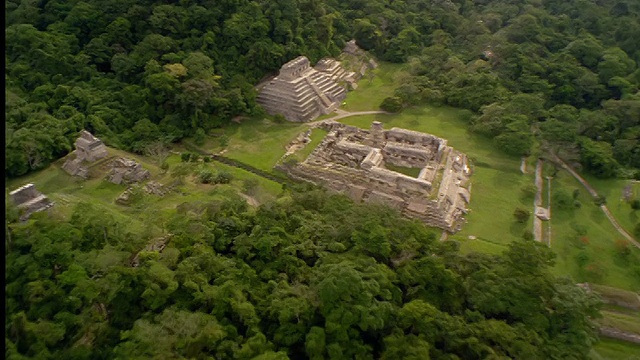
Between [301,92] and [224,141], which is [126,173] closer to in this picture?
[224,141]

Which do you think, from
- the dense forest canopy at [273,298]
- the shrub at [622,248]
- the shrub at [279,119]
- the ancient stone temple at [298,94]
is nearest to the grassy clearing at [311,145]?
the ancient stone temple at [298,94]

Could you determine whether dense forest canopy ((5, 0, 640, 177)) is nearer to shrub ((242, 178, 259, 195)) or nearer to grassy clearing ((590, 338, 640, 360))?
shrub ((242, 178, 259, 195))

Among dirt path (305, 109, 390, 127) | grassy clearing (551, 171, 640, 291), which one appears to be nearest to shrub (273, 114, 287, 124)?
dirt path (305, 109, 390, 127)

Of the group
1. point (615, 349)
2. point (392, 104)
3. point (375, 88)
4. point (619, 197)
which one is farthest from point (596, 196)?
point (375, 88)

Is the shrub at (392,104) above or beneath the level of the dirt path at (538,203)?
above

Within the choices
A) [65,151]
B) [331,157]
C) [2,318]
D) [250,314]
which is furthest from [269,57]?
[2,318]

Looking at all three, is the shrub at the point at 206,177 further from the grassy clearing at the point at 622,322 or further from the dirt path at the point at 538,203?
the grassy clearing at the point at 622,322
